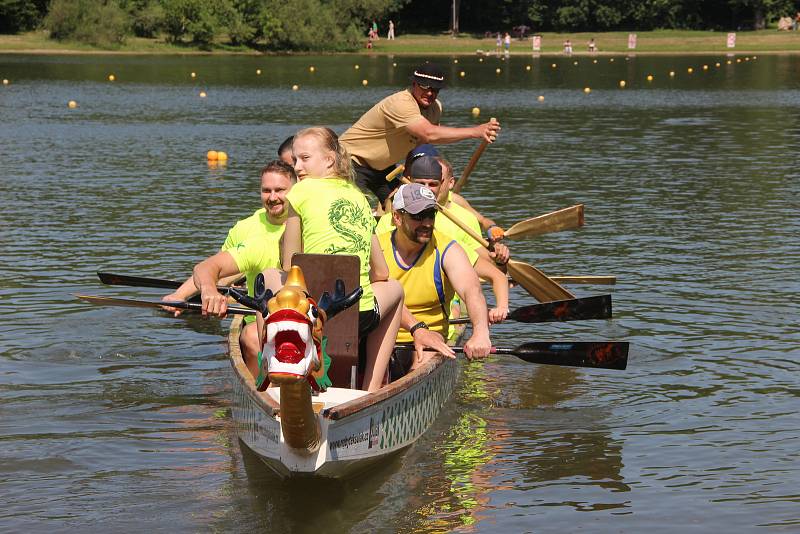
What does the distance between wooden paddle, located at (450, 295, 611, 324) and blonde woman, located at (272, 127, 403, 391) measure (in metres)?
2.44

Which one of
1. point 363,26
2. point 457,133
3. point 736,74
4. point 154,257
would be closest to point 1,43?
point 363,26

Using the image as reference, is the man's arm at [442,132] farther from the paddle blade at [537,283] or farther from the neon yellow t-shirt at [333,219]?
the neon yellow t-shirt at [333,219]

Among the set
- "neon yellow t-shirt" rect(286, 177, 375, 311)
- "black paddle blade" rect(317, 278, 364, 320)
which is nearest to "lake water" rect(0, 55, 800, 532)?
"neon yellow t-shirt" rect(286, 177, 375, 311)

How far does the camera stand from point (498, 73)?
57.5 meters

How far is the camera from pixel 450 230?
1030 centimetres

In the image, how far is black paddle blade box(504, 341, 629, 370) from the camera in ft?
30.3

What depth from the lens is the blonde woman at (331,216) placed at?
25.1ft

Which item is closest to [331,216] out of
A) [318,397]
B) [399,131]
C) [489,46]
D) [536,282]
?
[318,397]

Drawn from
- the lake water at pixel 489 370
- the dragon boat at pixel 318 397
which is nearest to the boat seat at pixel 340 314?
the dragon boat at pixel 318 397

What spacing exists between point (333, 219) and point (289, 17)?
223 feet

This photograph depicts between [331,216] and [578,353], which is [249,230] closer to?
[331,216]

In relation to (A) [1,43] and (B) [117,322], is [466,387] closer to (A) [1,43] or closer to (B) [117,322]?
(B) [117,322]

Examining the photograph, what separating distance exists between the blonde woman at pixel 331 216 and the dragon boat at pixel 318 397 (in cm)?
24

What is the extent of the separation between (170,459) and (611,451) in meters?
3.03
